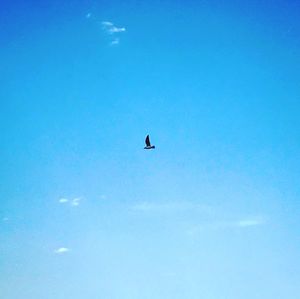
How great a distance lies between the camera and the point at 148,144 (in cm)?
4666
